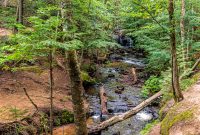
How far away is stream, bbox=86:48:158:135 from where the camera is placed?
34.7 ft

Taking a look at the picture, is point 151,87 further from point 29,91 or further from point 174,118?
point 174,118

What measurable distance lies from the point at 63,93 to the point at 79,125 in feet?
20.0

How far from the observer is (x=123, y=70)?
19.2 meters

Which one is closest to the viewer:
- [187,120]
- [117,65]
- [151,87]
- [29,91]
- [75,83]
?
[187,120]

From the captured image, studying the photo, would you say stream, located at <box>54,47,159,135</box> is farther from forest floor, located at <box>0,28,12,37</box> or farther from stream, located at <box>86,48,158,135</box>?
forest floor, located at <box>0,28,12,37</box>

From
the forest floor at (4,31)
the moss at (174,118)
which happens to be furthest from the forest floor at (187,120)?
the forest floor at (4,31)

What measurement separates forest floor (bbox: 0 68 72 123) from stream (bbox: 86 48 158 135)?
5.03ft

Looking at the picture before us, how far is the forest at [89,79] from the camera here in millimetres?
6273

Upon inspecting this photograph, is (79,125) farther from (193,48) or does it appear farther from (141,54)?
(141,54)

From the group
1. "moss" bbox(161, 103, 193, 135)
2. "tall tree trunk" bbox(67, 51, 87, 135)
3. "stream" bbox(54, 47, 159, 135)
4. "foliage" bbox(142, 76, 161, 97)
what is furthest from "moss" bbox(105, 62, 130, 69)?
"tall tree trunk" bbox(67, 51, 87, 135)

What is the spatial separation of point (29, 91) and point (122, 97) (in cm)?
507

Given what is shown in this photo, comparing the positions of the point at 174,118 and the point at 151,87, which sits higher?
the point at 174,118

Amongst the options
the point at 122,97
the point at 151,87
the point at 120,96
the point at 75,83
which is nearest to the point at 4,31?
the point at 120,96

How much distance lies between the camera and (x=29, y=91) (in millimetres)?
11625
